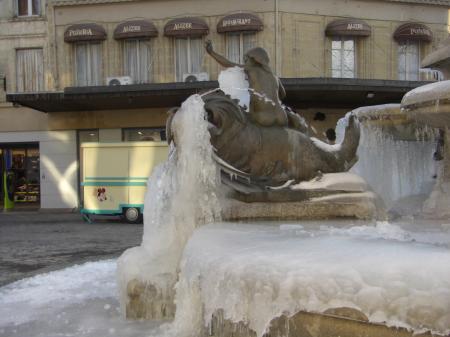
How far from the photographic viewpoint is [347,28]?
62.4ft

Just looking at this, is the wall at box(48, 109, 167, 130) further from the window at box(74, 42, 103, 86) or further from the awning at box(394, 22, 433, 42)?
the awning at box(394, 22, 433, 42)

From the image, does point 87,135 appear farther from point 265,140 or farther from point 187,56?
point 265,140

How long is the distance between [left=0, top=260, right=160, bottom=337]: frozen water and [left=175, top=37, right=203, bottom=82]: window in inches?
572

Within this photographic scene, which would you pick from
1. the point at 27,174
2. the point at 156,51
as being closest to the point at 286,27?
the point at 156,51

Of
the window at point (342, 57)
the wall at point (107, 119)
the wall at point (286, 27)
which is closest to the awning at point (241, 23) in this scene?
the wall at point (286, 27)

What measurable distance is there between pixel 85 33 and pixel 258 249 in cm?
1820

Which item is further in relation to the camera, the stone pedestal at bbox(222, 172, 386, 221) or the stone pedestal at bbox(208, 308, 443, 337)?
the stone pedestal at bbox(222, 172, 386, 221)

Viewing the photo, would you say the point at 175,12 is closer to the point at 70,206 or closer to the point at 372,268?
the point at 70,206

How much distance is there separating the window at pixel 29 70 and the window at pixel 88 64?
1572mm

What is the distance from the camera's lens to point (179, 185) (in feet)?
14.0

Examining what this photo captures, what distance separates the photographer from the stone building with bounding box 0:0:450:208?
62.4ft

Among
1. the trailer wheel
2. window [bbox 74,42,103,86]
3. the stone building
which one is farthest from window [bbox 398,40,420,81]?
the trailer wheel

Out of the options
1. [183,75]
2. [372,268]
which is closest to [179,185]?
[372,268]

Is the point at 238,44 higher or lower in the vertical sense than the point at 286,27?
lower
